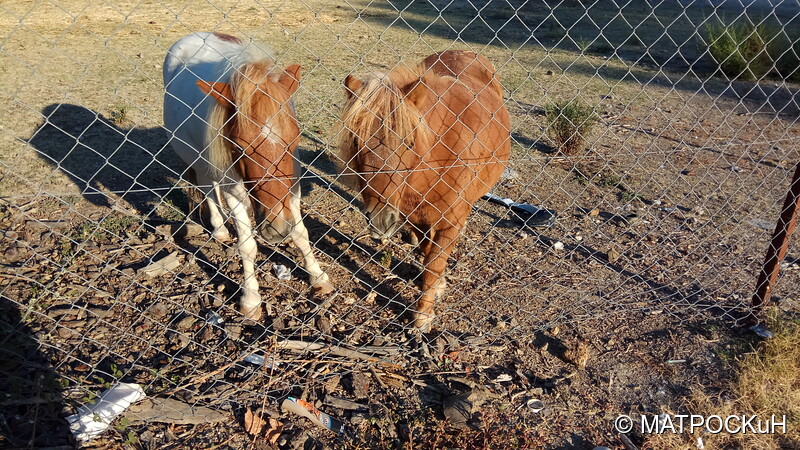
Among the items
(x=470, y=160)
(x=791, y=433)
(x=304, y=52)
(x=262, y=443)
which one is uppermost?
(x=470, y=160)

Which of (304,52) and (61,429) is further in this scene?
(304,52)

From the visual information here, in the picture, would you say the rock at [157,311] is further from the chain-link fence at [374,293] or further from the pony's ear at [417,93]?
the pony's ear at [417,93]

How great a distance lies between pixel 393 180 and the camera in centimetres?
287

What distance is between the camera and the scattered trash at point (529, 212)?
4.50 m

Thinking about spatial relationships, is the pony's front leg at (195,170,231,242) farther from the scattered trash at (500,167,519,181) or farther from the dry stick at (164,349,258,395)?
the scattered trash at (500,167,519,181)

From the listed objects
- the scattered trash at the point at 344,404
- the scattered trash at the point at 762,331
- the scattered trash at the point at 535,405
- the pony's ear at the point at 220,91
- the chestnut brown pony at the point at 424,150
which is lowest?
the scattered trash at the point at 344,404

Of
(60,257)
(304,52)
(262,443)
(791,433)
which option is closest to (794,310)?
(791,433)

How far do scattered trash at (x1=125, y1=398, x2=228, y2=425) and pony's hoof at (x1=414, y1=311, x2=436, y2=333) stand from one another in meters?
1.27

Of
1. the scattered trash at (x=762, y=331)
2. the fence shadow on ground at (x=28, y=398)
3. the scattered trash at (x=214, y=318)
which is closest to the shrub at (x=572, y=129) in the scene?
the scattered trash at (x=762, y=331)

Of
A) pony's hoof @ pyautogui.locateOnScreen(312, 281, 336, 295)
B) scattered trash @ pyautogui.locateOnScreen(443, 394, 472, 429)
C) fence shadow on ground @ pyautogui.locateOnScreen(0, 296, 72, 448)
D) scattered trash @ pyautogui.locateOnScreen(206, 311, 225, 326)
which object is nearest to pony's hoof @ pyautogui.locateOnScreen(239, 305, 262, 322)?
scattered trash @ pyautogui.locateOnScreen(206, 311, 225, 326)

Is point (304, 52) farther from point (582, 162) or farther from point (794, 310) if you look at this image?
point (794, 310)

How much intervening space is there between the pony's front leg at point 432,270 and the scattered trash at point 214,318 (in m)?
1.26

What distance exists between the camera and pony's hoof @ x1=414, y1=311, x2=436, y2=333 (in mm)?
3314

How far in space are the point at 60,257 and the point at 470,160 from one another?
306 centimetres
